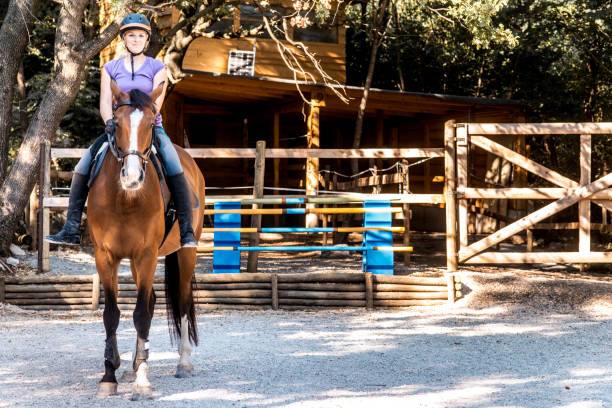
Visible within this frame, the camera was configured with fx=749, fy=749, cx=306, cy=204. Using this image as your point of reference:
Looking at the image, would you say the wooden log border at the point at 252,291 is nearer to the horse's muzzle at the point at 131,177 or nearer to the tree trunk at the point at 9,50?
the tree trunk at the point at 9,50

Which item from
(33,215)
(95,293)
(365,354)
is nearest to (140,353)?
(365,354)

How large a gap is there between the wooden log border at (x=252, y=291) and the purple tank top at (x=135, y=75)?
4.53 meters

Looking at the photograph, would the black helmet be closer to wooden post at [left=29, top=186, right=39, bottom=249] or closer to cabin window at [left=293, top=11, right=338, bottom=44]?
wooden post at [left=29, top=186, right=39, bottom=249]

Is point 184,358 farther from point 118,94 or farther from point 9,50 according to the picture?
point 9,50

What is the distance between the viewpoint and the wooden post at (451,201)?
33.9 feet

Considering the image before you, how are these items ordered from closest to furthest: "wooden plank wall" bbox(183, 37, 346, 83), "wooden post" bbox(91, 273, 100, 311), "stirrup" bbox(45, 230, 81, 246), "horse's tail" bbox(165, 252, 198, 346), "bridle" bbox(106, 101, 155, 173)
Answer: "bridle" bbox(106, 101, 155, 173)
"stirrup" bbox(45, 230, 81, 246)
"horse's tail" bbox(165, 252, 198, 346)
"wooden post" bbox(91, 273, 100, 311)
"wooden plank wall" bbox(183, 37, 346, 83)

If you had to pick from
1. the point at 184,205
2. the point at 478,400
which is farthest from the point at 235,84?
the point at 478,400

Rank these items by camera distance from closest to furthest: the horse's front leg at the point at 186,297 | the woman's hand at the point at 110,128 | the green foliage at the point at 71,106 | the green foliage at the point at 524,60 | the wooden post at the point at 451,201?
the woman's hand at the point at 110,128 < the horse's front leg at the point at 186,297 < the wooden post at the point at 451,201 < the green foliage at the point at 71,106 < the green foliage at the point at 524,60

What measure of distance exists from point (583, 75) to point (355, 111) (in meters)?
6.85

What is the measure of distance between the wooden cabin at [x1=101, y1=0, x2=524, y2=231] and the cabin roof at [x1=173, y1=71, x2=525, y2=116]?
0.02 meters

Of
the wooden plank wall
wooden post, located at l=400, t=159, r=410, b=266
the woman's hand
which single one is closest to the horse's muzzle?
the woman's hand

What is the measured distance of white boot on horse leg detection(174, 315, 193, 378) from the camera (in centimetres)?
612

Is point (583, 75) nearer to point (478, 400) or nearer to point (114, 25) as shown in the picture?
point (114, 25)

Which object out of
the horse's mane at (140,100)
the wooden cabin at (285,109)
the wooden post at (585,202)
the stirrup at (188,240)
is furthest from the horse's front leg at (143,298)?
the wooden cabin at (285,109)
